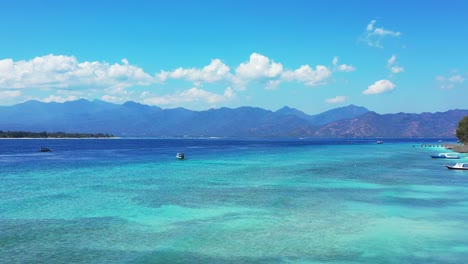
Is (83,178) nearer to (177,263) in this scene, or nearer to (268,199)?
(268,199)

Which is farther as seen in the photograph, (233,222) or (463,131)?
(463,131)

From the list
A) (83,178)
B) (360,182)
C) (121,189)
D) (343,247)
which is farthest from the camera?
(83,178)

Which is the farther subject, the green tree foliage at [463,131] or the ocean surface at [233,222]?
the green tree foliage at [463,131]

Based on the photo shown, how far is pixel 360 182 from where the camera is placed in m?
58.3

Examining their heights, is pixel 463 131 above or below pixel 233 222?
above

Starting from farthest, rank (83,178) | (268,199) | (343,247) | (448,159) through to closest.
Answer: (448,159), (83,178), (268,199), (343,247)

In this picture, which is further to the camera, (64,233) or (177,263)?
(64,233)

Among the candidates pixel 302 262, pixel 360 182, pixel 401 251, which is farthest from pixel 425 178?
pixel 302 262

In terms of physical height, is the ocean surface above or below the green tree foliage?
below

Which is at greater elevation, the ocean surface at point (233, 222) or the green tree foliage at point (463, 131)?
the green tree foliage at point (463, 131)

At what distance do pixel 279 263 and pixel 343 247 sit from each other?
5.16 metres

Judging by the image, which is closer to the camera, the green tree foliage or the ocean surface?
the ocean surface

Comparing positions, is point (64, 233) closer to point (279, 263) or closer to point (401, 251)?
point (279, 263)

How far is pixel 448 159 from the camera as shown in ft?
345
